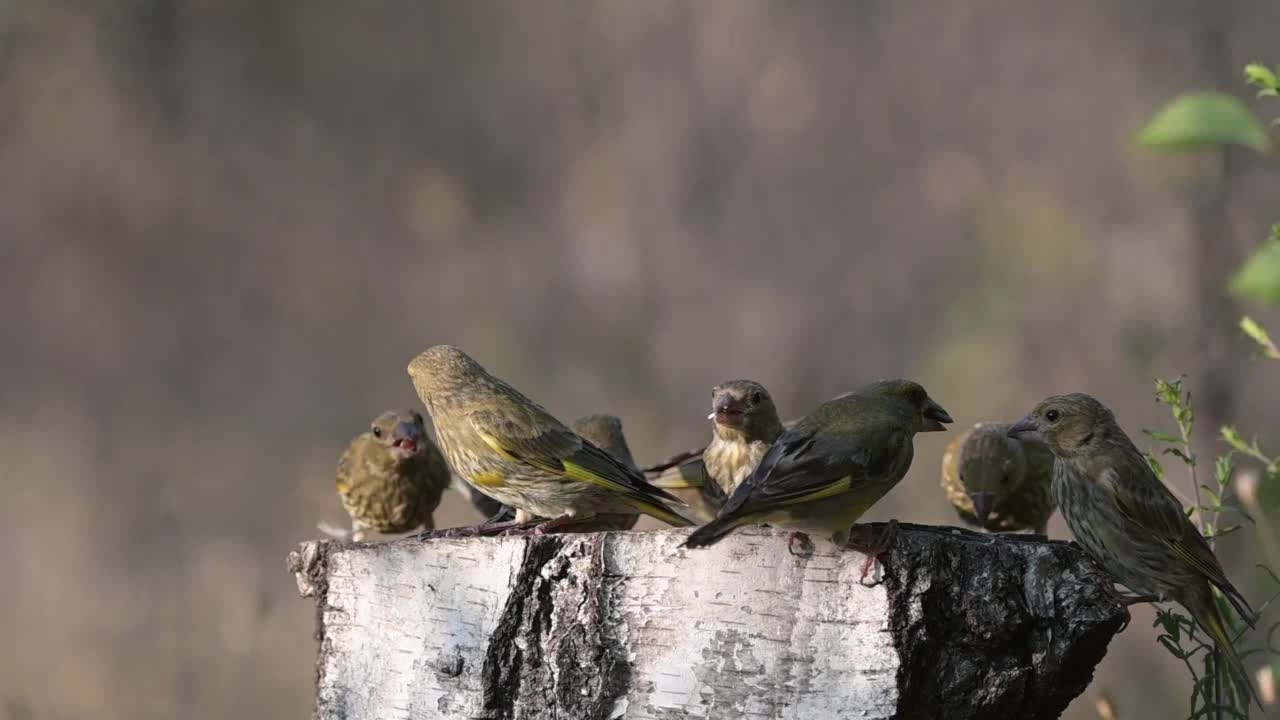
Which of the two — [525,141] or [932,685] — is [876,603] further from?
[525,141]

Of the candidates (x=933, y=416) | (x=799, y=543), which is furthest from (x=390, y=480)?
(x=799, y=543)

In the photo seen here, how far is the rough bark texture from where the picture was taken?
324 centimetres

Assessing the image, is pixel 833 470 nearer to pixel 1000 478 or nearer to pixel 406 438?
pixel 1000 478

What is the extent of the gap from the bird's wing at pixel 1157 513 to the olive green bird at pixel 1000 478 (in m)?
0.77

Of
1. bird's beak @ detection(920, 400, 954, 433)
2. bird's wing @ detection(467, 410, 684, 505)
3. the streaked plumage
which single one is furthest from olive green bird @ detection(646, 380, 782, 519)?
the streaked plumage

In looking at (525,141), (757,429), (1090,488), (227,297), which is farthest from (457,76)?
(1090,488)

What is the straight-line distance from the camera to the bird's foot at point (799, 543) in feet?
10.9

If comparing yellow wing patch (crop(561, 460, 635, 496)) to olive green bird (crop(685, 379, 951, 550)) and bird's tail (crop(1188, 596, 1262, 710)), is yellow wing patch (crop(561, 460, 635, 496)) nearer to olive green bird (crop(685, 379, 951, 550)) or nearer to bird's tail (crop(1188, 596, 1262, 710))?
olive green bird (crop(685, 379, 951, 550))

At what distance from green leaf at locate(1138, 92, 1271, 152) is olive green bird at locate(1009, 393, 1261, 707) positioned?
1418mm

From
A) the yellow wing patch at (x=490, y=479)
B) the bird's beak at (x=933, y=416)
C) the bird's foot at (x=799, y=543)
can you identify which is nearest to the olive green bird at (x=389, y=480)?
the yellow wing patch at (x=490, y=479)

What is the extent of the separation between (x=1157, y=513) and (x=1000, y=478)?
955 millimetres

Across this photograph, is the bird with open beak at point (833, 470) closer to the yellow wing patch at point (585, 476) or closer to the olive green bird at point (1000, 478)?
the yellow wing patch at point (585, 476)

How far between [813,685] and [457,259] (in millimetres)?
5949

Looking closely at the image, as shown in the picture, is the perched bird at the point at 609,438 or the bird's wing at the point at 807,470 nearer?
the bird's wing at the point at 807,470
